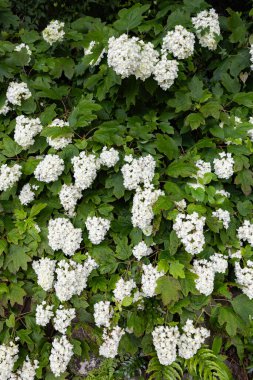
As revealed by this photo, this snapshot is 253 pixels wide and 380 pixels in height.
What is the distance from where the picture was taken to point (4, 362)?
284 cm

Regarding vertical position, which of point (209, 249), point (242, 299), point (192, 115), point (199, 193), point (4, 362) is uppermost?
point (192, 115)

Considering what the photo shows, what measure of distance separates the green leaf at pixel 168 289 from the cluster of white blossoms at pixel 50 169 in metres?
1.00

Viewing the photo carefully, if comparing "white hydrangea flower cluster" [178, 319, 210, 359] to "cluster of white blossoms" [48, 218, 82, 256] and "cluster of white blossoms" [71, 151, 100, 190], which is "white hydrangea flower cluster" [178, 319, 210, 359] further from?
"cluster of white blossoms" [71, 151, 100, 190]

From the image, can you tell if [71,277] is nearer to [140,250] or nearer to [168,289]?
[140,250]

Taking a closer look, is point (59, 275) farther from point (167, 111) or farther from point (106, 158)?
point (167, 111)

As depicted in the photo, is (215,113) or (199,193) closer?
(199,193)

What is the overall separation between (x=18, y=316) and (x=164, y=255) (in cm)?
117

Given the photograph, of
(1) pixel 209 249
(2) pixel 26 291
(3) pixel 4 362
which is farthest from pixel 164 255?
(3) pixel 4 362

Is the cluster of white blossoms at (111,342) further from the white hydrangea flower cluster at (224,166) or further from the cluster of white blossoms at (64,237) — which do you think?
the white hydrangea flower cluster at (224,166)

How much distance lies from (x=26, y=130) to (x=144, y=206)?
105 cm

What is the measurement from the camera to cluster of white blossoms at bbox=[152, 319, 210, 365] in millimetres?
2676

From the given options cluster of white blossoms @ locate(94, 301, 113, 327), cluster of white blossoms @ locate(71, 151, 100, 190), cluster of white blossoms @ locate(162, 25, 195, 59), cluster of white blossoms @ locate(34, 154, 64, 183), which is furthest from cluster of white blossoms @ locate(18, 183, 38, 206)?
cluster of white blossoms @ locate(162, 25, 195, 59)

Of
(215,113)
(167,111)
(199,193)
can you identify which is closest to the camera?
(199,193)

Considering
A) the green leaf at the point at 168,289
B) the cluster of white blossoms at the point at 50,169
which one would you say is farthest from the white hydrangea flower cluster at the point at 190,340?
the cluster of white blossoms at the point at 50,169
